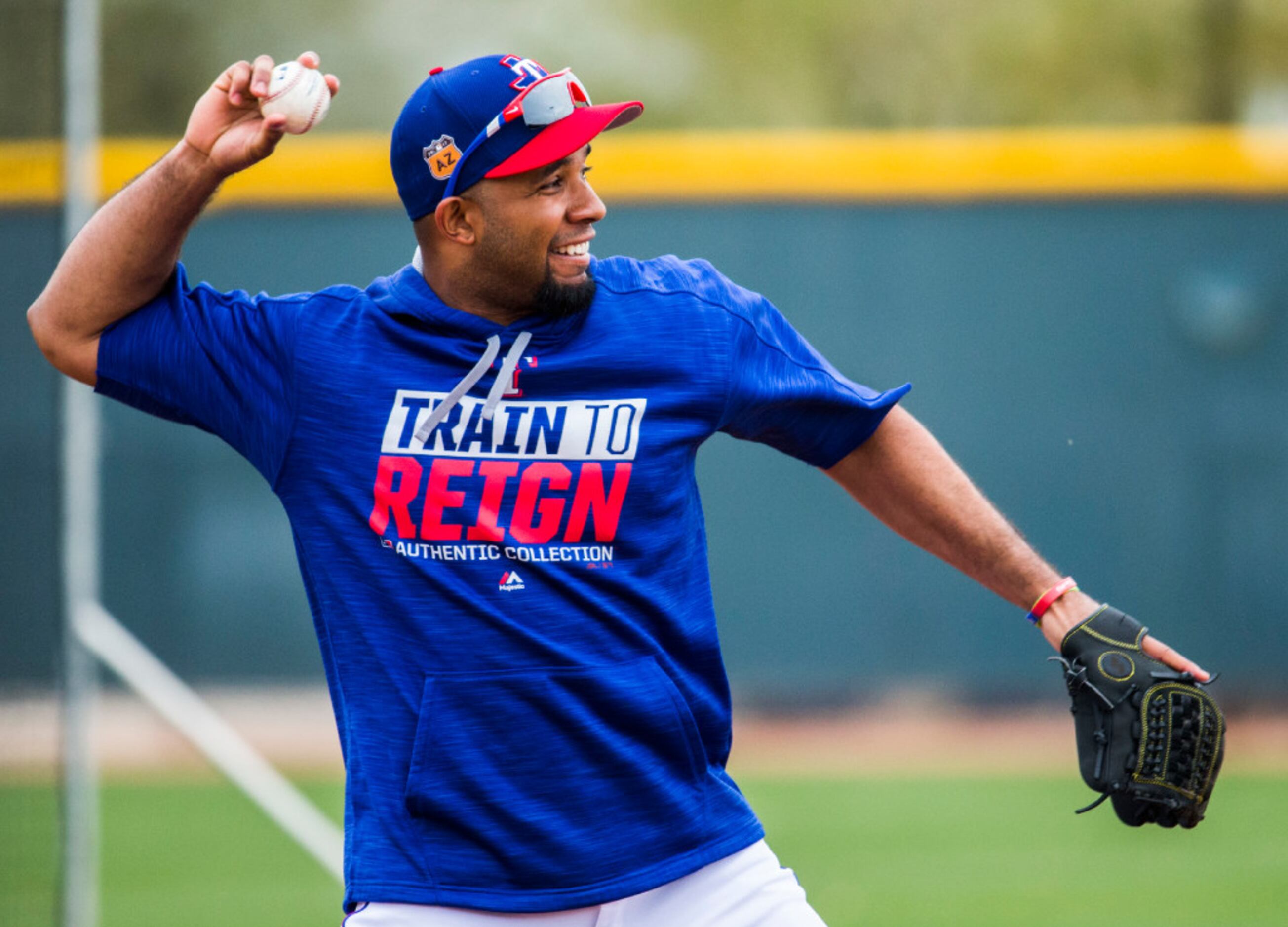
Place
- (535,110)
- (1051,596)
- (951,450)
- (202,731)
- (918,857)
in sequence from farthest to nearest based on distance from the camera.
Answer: (951,450), (918,857), (202,731), (1051,596), (535,110)

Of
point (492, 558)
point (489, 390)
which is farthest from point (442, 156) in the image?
point (492, 558)

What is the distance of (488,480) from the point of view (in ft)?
8.68

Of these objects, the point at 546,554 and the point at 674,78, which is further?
the point at 674,78

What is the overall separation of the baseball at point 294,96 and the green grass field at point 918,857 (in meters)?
4.20

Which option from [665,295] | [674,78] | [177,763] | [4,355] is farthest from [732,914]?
[674,78]

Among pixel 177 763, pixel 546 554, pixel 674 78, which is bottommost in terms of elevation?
pixel 177 763

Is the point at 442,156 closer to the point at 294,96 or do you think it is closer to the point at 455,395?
the point at 294,96

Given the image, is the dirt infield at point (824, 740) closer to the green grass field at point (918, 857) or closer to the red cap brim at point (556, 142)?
the green grass field at point (918, 857)

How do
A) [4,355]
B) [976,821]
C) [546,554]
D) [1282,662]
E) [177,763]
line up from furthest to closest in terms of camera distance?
[1282,662] → [177,763] → [976,821] → [4,355] → [546,554]

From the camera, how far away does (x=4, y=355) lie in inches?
161

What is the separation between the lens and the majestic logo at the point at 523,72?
108 inches

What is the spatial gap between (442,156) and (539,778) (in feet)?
3.50

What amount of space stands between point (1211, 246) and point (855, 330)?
2575 mm

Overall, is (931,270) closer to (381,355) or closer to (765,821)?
(765,821)
